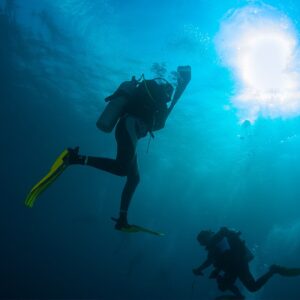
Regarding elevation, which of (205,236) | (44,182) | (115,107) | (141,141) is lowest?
(44,182)

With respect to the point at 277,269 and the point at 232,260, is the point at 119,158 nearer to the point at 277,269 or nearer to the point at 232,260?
the point at 232,260

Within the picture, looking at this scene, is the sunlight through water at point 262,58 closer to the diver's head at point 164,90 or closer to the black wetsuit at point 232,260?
the diver's head at point 164,90

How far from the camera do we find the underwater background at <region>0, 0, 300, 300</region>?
18.5 m

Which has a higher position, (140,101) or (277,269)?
(140,101)

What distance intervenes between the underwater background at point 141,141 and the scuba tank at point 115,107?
16.2 feet

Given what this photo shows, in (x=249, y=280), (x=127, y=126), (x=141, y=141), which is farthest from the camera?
(x=141, y=141)

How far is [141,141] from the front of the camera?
3731 centimetres

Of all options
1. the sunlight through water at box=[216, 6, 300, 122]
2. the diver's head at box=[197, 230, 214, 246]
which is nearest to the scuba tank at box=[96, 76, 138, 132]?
the diver's head at box=[197, 230, 214, 246]

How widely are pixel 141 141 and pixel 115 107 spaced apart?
32114mm

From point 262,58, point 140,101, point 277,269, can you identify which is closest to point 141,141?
point 262,58

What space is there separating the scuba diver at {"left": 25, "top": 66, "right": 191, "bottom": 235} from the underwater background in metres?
4.00

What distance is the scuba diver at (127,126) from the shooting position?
15.9ft

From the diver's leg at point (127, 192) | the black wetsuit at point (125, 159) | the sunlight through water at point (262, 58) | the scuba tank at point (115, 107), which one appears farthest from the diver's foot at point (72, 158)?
the sunlight through water at point (262, 58)

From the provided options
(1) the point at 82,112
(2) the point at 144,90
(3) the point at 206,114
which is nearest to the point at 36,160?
(1) the point at 82,112
